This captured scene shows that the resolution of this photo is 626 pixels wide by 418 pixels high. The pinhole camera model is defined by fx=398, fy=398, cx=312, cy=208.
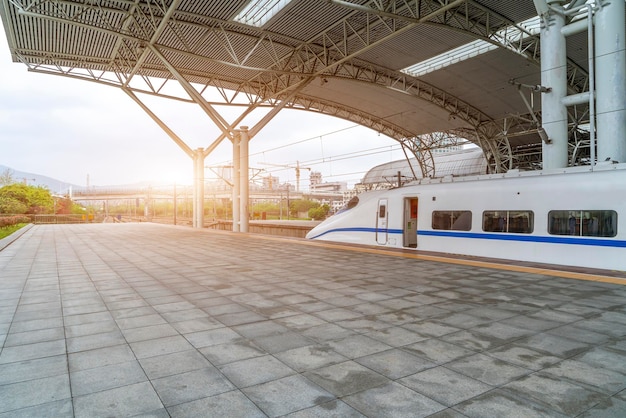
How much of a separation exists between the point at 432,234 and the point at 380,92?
60.7 ft

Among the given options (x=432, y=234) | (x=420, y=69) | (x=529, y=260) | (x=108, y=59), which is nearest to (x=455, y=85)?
(x=420, y=69)

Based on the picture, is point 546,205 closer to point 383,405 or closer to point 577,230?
point 577,230

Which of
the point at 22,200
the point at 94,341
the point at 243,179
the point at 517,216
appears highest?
the point at 243,179

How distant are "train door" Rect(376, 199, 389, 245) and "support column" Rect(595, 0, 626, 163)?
23.9ft

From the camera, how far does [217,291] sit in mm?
7742

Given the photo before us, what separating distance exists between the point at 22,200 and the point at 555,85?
4801 cm

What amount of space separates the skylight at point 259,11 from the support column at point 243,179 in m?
7.82

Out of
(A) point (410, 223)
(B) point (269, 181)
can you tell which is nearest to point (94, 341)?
(A) point (410, 223)

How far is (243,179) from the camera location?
2611 centimetres

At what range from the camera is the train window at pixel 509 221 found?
437 inches

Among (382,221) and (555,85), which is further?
(382,221)

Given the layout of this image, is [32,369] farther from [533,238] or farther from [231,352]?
[533,238]

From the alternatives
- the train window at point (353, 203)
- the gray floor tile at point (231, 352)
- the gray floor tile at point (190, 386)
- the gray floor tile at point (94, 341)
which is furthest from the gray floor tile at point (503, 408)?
the train window at point (353, 203)

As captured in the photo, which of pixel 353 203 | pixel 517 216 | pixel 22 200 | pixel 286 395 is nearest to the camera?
pixel 286 395
